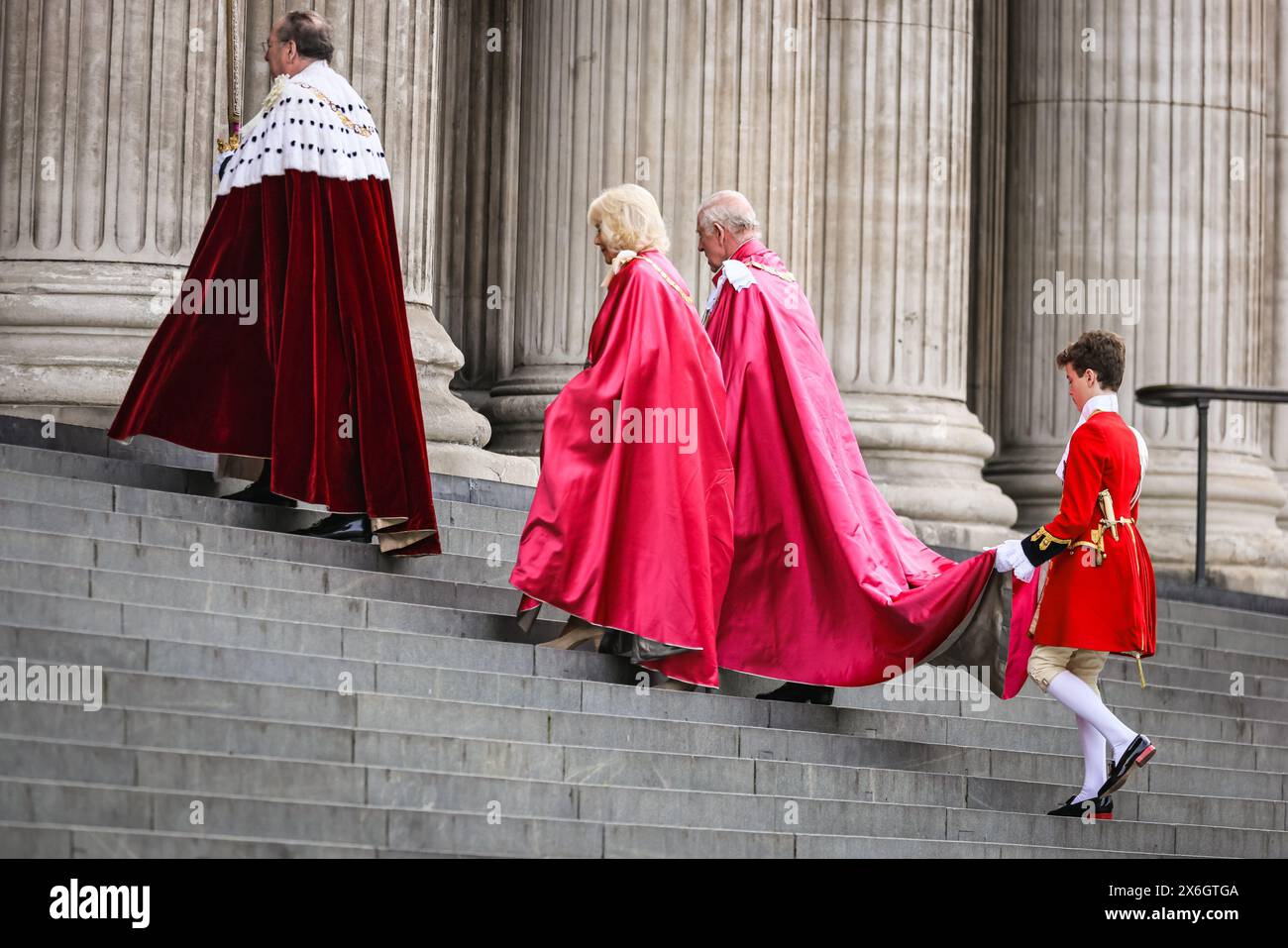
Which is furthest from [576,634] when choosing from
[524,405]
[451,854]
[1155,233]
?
[1155,233]

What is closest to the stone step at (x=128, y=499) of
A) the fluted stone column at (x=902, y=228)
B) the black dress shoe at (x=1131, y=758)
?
the black dress shoe at (x=1131, y=758)

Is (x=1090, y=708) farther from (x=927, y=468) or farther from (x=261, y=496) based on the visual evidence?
(x=927, y=468)

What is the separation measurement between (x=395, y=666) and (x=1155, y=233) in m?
9.01

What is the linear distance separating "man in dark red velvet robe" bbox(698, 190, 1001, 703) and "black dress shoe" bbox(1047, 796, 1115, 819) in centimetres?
55

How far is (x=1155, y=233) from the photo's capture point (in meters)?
15.2

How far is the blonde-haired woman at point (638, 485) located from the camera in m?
8.23

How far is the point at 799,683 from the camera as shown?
8.74 meters

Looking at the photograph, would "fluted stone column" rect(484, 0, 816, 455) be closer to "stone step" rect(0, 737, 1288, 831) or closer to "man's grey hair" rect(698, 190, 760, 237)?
"man's grey hair" rect(698, 190, 760, 237)

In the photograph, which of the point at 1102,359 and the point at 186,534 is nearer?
the point at 186,534

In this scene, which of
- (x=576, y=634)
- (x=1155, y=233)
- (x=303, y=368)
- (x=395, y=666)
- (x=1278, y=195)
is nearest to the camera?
(x=395, y=666)

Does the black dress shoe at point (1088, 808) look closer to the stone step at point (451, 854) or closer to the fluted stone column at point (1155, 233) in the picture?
the stone step at point (451, 854)

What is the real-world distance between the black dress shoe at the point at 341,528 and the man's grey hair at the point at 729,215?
1.62m
